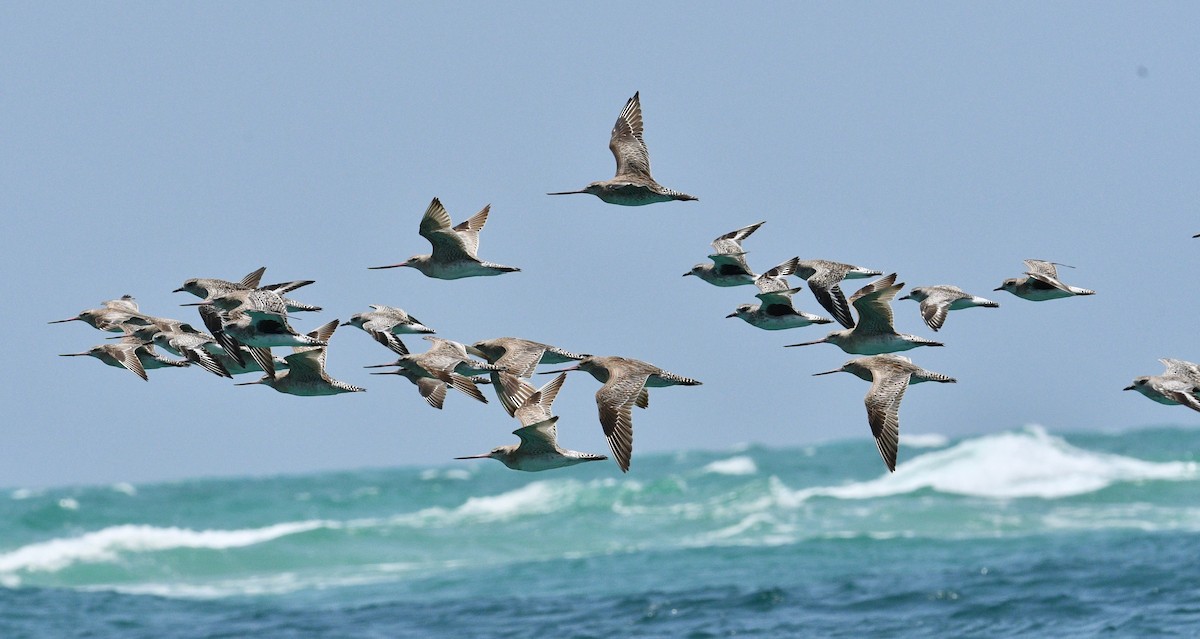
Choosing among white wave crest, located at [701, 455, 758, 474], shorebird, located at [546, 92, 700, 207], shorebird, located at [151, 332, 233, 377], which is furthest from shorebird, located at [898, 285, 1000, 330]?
white wave crest, located at [701, 455, 758, 474]

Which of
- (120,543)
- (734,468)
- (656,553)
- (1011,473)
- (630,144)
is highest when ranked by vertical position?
(630,144)

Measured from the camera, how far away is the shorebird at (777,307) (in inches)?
551

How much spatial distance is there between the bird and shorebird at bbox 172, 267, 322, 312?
2.16 m

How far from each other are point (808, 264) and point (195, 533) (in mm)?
31457

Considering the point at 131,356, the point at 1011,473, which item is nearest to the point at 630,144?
the point at 131,356

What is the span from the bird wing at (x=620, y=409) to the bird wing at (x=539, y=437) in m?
0.51

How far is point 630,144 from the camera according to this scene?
16250mm

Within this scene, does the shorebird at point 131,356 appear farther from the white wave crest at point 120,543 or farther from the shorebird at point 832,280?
the white wave crest at point 120,543

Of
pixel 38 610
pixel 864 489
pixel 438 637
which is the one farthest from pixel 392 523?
pixel 438 637

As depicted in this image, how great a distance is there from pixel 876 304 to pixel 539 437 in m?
3.22

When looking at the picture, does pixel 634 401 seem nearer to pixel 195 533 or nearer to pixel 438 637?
pixel 438 637

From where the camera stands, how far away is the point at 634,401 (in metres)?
12.9

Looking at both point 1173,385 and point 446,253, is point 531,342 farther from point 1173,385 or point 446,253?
point 1173,385

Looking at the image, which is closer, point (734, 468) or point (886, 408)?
point (886, 408)
